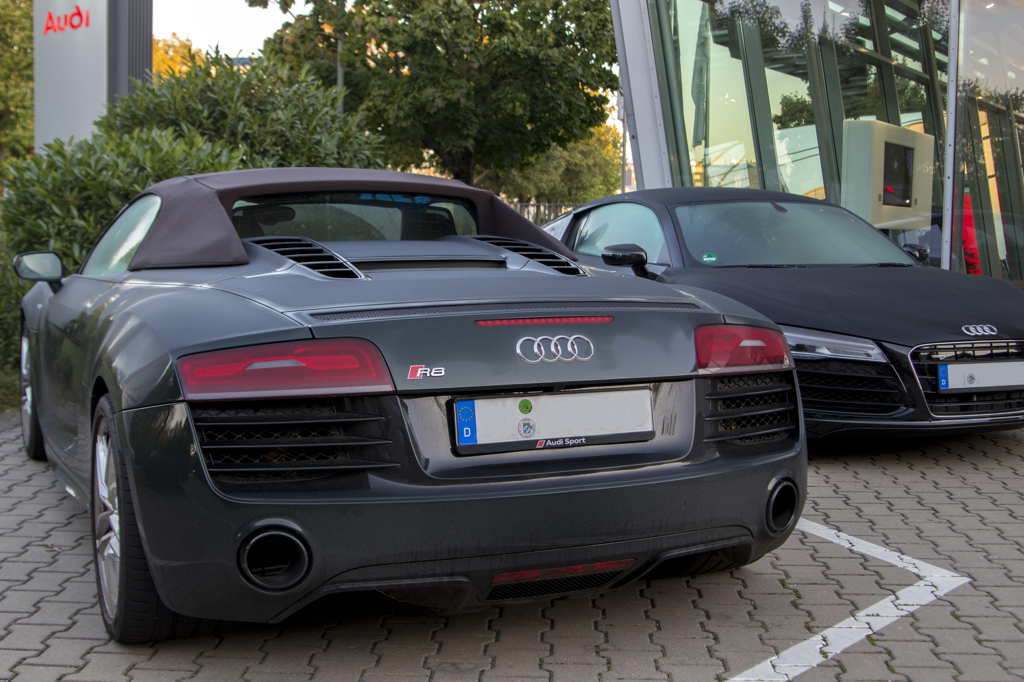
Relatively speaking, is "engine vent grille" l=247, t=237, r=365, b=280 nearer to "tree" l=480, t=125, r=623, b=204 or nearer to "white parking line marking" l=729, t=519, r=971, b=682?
"white parking line marking" l=729, t=519, r=971, b=682

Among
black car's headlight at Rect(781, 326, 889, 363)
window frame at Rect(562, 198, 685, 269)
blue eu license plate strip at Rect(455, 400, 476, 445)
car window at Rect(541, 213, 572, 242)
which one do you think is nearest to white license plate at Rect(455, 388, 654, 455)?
blue eu license plate strip at Rect(455, 400, 476, 445)

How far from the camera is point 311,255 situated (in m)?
3.13

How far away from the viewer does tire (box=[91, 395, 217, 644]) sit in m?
2.61

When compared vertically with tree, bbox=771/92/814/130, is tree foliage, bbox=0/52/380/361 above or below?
below

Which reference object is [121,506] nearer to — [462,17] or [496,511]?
[496,511]

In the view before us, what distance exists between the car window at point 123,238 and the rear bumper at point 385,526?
4.73 feet

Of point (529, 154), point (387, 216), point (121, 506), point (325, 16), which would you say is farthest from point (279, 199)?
point (529, 154)

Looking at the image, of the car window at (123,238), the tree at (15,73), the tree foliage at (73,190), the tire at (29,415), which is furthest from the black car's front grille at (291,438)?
the tree at (15,73)

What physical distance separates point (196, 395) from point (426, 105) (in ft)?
82.4

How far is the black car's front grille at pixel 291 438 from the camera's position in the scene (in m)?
2.37

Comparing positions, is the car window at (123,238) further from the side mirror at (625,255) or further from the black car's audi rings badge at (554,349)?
the side mirror at (625,255)

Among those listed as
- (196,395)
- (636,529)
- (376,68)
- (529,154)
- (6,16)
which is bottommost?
(636,529)

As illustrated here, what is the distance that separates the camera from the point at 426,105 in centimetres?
2662

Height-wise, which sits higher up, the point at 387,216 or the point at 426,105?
the point at 426,105
